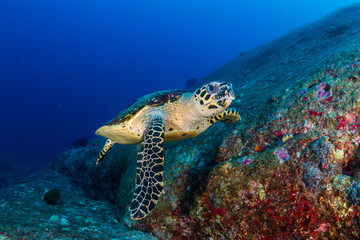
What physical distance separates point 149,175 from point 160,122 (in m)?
0.99

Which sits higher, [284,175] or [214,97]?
[214,97]

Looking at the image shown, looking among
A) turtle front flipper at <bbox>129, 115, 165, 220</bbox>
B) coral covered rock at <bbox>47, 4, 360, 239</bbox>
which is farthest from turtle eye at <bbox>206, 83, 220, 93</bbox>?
turtle front flipper at <bbox>129, 115, 165, 220</bbox>

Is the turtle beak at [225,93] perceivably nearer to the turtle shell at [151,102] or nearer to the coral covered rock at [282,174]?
the coral covered rock at [282,174]

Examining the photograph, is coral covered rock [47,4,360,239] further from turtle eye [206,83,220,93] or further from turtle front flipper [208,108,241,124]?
turtle eye [206,83,220,93]

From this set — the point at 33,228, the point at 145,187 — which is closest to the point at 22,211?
the point at 33,228

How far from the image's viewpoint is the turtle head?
114 inches

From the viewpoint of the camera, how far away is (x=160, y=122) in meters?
3.16

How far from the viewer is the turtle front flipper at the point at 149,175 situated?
2223 mm

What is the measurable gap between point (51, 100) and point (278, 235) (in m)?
83.2

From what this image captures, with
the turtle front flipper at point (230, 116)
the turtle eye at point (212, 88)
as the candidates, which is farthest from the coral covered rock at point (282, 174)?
the turtle eye at point (212, 88)

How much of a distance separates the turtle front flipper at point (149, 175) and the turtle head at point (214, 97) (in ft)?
2.60

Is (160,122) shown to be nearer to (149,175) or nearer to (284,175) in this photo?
(149,175)

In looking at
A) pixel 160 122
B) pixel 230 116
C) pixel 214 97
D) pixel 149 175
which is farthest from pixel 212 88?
pixel 149 175

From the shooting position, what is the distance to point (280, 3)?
464 ft
